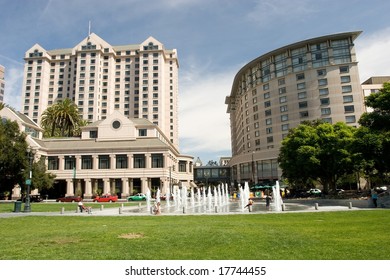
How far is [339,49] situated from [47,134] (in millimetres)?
85000

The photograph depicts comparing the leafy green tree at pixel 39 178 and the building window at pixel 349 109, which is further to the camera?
the building window at pixel 349 109

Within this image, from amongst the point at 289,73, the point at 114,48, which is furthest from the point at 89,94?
the point at 289,73

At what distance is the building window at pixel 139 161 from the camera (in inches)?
2758

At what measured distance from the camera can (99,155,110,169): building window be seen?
7073cm

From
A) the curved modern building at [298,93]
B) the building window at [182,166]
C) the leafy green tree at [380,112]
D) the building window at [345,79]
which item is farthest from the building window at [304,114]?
the leafy green tree at [380,112]

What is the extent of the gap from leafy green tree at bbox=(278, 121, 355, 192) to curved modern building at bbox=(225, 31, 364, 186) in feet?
84.7

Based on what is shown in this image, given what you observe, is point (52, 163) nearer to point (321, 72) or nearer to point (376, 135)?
point (376, 135)

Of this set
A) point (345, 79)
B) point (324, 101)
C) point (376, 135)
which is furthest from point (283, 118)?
point (376, 135)

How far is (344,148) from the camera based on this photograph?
42.4 m

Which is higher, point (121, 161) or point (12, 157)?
point (121, 161)

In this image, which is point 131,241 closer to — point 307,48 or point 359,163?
point 359,163

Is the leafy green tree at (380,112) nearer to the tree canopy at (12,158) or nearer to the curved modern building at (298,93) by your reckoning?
the curved modern building at (298,93)

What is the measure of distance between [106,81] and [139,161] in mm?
55992

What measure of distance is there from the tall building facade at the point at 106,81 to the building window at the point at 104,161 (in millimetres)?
39213
